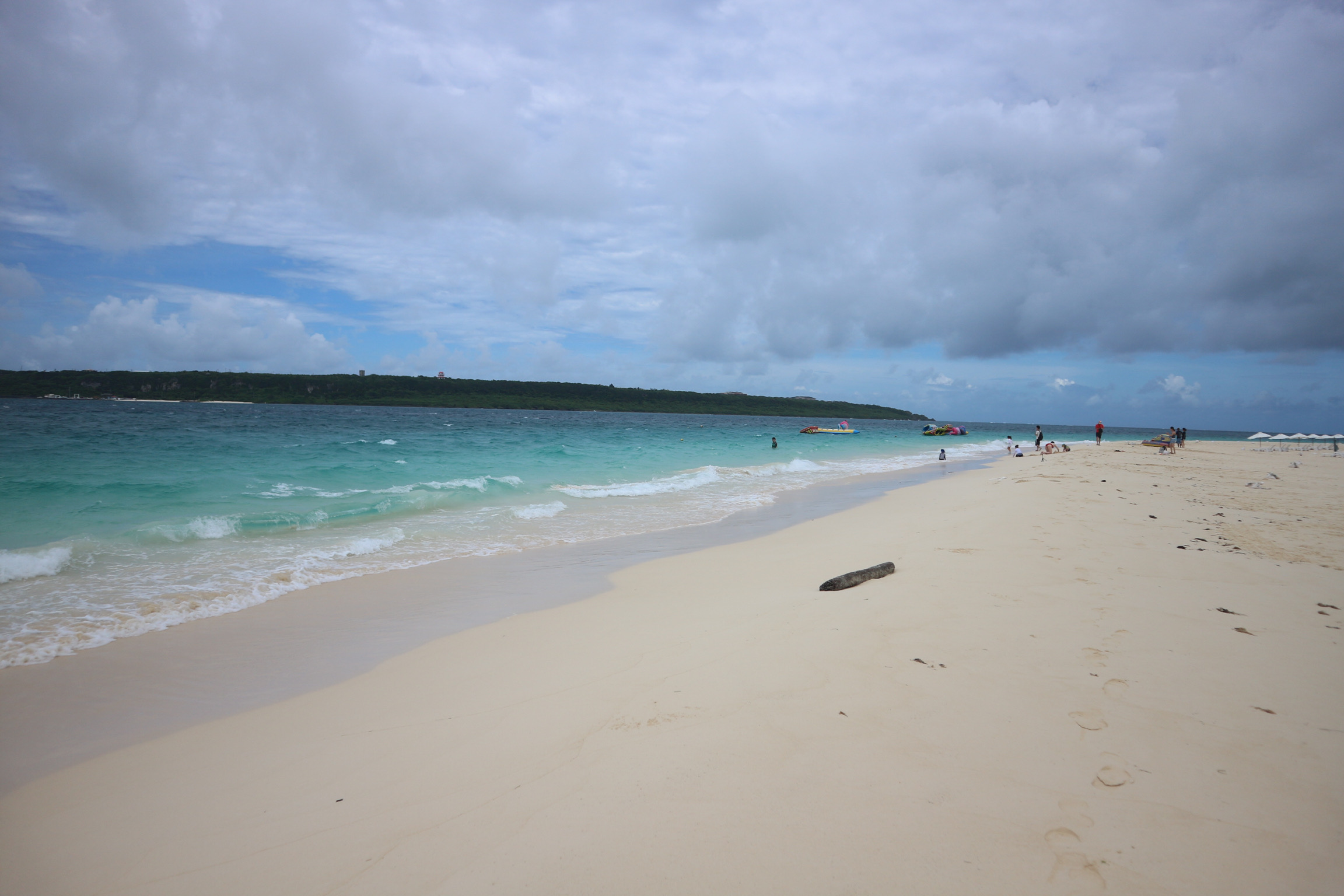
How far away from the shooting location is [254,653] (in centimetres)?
584

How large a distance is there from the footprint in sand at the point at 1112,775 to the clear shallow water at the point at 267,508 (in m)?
8.95

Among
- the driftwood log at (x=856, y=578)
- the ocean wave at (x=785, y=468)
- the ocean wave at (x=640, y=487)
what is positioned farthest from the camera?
the ocean wave at (x=785, y=468)

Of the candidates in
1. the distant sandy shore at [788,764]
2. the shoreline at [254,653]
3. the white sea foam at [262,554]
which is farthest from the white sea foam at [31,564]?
the distant sandy shore at [788,764]

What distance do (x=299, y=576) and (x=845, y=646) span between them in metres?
8.09

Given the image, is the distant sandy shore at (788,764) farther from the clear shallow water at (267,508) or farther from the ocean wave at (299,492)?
the ocean wave at (299,492)

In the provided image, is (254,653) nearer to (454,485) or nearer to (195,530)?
(195,530)

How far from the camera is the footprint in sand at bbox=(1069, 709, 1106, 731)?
343cm

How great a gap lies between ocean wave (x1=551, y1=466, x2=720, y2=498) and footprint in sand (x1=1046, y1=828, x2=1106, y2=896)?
51.9 feet

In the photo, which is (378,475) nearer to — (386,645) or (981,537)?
(386,645)

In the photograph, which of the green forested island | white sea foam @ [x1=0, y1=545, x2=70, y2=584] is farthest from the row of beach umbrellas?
the green forested island

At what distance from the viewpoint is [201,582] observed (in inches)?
318

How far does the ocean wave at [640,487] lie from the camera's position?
60.6 feet

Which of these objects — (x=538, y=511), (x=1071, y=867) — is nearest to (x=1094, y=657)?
(x=1071, y=867)

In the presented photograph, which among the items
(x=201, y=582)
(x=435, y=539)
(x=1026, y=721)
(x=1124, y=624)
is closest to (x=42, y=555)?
(x=201, y=582)
